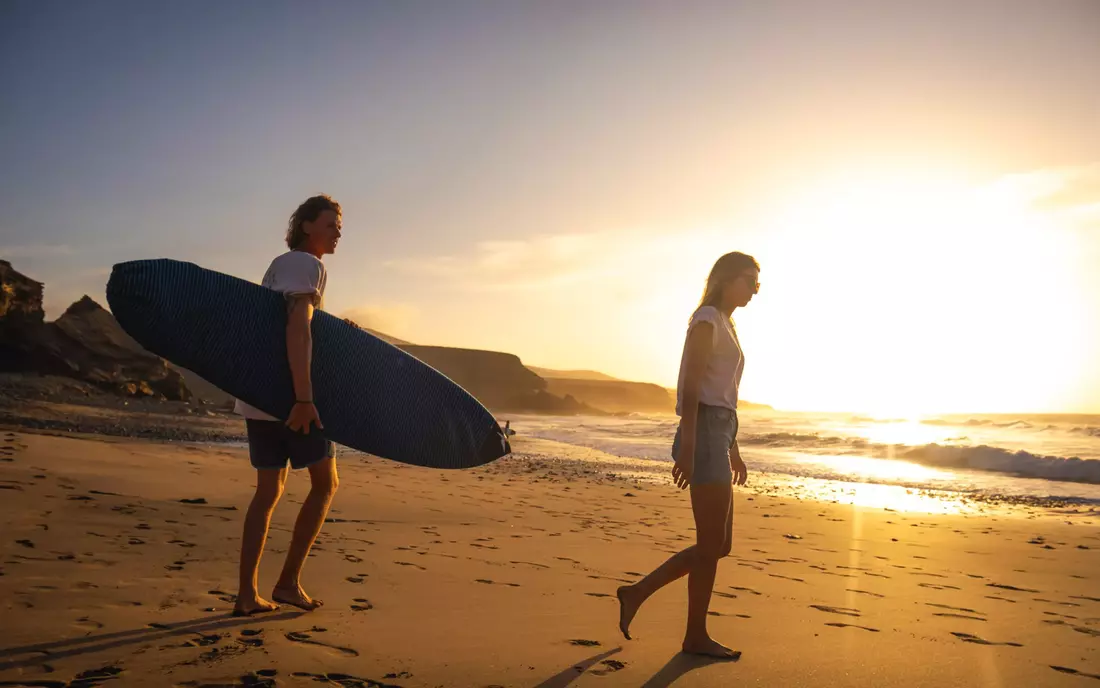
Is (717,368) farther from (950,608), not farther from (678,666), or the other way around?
(950,608)

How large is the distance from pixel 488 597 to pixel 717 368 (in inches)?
68.7

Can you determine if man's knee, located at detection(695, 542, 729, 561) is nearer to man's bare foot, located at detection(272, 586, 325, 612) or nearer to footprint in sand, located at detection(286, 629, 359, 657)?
footprint in sand, located at detection(286, 629, 359, 657)

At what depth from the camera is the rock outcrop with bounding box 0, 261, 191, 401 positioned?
1841cm

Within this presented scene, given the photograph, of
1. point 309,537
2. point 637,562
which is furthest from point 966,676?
point 309,537

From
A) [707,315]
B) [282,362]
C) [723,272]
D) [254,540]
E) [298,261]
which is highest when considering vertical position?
[723,272]

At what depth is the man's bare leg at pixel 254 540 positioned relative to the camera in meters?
3.11

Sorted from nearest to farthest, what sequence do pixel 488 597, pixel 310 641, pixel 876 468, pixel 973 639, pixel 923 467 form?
1. pixel 310 641
2. pixel 973 639
3. pixel 488 597
4. pixel 876 468
5. pixel 923 467

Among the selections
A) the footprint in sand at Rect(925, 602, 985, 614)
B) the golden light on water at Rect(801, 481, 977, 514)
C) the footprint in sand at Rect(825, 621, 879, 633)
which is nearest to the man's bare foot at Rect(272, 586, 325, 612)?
the footprint in sand at Rect(825, 621, 879, 633)

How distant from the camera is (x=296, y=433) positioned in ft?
10.1

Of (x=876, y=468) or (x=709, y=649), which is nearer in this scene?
(x=709, y=649)

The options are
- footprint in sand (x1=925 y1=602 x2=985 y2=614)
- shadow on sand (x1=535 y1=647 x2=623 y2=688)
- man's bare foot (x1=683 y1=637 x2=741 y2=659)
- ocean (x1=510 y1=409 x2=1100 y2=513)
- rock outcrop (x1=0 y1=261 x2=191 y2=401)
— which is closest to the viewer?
shadow on sand (x1=535 y1=647 x2=623 y2=688)

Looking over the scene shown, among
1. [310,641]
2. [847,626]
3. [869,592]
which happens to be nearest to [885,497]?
[869,592]

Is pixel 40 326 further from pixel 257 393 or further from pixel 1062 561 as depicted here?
pixel 1062 561

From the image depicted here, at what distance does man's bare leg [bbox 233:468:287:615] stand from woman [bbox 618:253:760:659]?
159 cm
